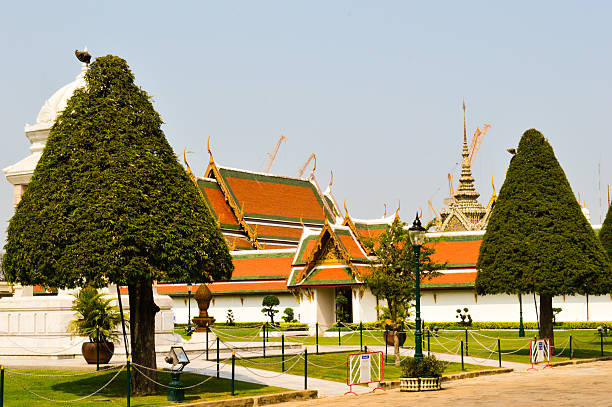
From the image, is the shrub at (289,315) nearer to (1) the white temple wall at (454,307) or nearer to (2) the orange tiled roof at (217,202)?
(1) the white temple wall at (454,307)

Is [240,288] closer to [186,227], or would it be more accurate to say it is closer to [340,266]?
[340,266]

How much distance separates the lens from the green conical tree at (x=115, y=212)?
1856cm

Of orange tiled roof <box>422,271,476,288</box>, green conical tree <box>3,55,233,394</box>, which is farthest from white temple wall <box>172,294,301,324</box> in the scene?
green conical tree <box>3,55,233,394</box>

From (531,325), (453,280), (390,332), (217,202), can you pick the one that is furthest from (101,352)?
(217,202)

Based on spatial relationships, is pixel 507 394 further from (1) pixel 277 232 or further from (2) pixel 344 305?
(1) pixel 277 232

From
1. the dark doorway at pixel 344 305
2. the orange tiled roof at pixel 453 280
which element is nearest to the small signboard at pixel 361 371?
the orange tiled roof at pixel 453 280

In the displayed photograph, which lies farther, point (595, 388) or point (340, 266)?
point (340, 266)

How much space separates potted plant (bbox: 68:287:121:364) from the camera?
77.6 ft

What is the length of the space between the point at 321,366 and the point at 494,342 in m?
15.4

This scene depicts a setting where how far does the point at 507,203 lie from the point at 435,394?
1422 cm

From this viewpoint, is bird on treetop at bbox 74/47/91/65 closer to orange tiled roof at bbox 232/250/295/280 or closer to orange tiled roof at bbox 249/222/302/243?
orange tiled roof at bbox 232/250/295/280

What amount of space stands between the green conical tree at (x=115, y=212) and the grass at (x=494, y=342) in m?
14.9

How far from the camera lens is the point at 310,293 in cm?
5269

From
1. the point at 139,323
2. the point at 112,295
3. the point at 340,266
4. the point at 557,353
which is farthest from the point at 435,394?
the point at 340,266
